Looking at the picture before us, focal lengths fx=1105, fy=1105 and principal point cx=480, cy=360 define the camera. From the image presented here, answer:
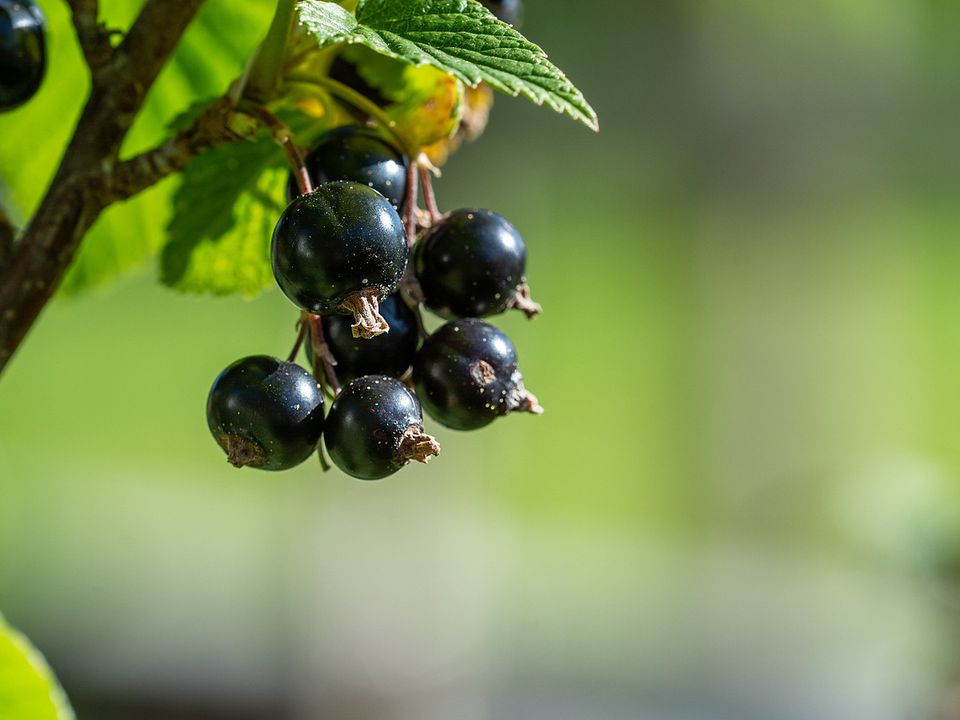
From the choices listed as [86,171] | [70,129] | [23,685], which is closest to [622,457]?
[70,129]

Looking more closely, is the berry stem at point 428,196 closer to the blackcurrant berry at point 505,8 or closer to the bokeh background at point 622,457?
the blackcurrant berry at point 505,8

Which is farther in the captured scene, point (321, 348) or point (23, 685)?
point (23, 685)

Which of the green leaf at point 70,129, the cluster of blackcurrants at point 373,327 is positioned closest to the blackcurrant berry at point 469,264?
the cluster of blackcurrants at point 373,327

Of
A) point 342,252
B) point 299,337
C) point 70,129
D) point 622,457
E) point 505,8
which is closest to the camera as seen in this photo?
point 342,252

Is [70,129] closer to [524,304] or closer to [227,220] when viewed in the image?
[227,220]

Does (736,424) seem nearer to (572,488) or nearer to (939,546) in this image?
(572,488)

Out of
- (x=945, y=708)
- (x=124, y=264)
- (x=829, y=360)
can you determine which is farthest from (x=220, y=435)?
(x=829, y=360)
